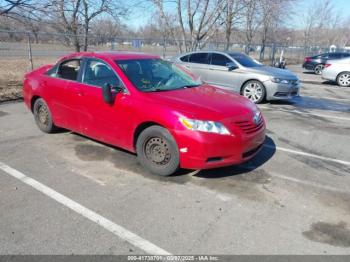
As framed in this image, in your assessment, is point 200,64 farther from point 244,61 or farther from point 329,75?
point 329,75

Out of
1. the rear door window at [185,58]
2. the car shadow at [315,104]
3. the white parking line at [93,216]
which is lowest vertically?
the white parking line at [93,216]

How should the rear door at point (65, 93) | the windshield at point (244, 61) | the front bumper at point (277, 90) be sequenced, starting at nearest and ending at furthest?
the rear door at point (65, 93), the front bumper at point (277, 90), the windshield at point (244, 61)

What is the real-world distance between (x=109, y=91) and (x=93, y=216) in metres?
1.92

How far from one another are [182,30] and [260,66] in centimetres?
780

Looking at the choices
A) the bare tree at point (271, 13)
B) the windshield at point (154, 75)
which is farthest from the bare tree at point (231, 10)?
the windshield at point (154, 75)

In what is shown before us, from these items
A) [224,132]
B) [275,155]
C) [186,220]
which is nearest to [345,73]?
[275,155]

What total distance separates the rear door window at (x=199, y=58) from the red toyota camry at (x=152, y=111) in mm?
5073

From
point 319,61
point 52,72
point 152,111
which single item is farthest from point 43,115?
point 319,61

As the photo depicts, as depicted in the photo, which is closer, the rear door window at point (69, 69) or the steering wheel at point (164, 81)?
the steering wheel at point (164, 81)

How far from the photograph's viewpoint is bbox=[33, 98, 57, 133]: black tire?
611cm

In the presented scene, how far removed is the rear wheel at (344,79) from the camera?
1522 centimetres

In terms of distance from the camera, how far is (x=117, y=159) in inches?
198

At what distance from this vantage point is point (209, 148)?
13.3 feet

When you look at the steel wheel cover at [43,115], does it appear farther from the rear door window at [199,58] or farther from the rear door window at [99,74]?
the rear door window at [199,58]
